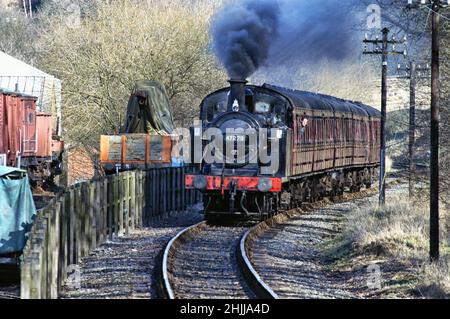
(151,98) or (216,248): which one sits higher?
(151,98)

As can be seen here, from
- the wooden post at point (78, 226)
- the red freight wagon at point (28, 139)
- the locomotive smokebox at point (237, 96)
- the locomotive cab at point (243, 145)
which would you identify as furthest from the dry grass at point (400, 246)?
the red freight wagon at point (28, 139)

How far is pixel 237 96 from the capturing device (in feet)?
65.1

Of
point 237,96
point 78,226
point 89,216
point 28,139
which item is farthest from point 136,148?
point 78,226

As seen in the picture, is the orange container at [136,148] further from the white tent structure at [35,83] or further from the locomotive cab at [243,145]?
the white tent structure at [35,83]

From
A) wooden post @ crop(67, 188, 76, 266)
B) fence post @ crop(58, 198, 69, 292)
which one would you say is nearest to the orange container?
wooden post @ crop(67, 188, 76, 266)

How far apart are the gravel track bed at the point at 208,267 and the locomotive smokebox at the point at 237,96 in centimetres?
284

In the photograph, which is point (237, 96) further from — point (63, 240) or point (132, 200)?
point (63, 240)

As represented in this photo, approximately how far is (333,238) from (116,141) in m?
11.2

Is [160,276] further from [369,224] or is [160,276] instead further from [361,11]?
[361,11]

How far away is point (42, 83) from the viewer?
40.1 m

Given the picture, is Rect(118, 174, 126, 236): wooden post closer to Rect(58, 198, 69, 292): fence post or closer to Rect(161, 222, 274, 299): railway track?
Rect(161, 222, 274, 299): railway track

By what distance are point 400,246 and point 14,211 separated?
6671mm

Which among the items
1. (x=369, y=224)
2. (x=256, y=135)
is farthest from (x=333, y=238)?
(x=256, y=135)

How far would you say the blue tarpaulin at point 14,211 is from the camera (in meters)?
13.8
